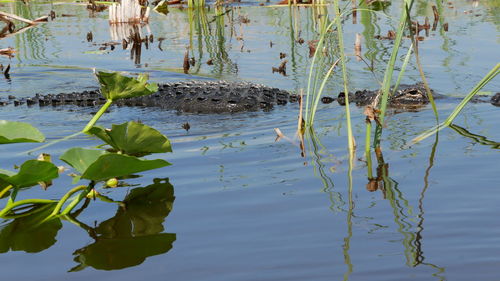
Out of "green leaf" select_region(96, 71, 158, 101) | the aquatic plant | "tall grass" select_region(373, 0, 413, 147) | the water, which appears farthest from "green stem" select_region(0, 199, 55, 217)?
"tall grass" select_region(373, 0, 413, 147)

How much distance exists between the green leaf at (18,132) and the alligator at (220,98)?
145 inches

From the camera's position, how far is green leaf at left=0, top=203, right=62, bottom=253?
3.49 metres

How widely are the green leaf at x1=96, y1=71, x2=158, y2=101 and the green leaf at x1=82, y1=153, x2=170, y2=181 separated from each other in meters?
0.46

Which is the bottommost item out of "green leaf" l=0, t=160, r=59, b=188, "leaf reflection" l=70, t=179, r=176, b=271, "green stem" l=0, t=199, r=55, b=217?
"leaf reflection" l=70, t=179, r=176, b=271

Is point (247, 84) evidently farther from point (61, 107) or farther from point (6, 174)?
point (6, 174)

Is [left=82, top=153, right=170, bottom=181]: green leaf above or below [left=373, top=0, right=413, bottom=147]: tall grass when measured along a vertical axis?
below

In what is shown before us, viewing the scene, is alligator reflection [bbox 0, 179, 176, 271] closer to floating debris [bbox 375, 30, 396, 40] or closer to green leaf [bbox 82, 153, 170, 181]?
green leaf [bbox 82, 153, 170, 181]

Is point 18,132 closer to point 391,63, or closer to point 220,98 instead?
point 391,63

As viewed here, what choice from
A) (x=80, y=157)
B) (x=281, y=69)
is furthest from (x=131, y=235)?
(x=281, y=69)

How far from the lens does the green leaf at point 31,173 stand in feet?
11.8

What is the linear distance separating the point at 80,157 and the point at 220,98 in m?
3.83

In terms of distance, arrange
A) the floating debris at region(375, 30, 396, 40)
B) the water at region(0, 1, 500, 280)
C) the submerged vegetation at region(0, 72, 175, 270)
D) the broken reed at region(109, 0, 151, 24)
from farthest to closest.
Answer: the broken reed at region(109, 0, 151, 24), the floating debris at region(375, 30, 396, 40), the submerged vegetation at region(0, 72, 175, 270), the water at region(0, 1, 500, 280)

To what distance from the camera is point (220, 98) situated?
24.6 feet

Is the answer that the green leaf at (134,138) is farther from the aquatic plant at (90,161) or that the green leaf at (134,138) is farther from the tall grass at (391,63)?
the tall grass at (391,63)
